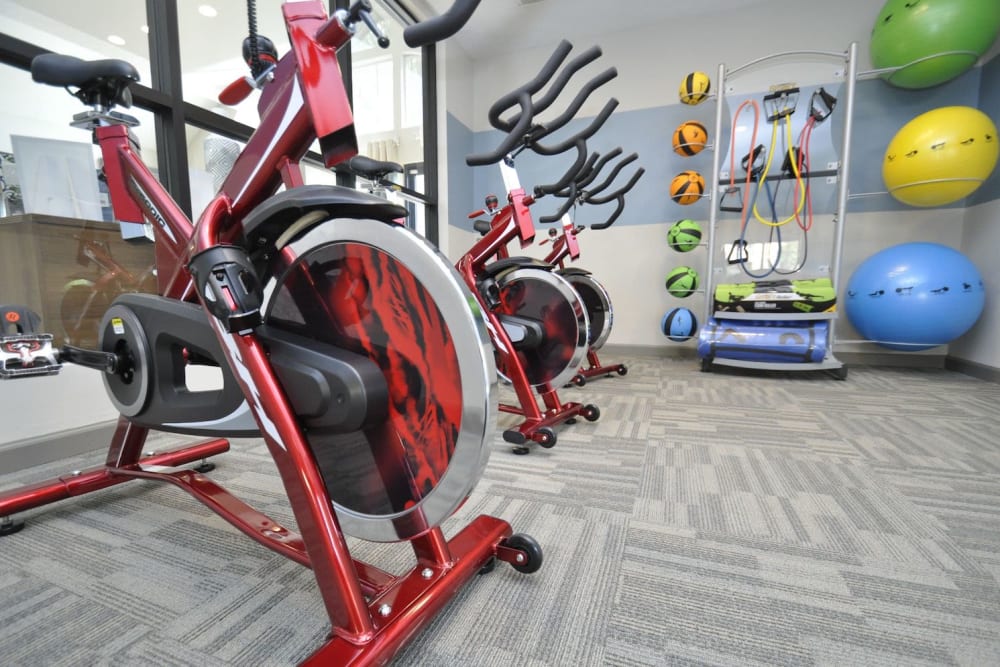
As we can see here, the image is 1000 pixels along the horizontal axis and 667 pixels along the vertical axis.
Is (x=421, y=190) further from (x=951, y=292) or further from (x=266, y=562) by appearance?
(x=951, y=292)

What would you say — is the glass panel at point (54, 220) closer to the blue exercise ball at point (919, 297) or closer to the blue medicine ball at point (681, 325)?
the blue medicine ball at point (681, 325)

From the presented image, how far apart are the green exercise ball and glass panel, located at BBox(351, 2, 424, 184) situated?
3.38 m

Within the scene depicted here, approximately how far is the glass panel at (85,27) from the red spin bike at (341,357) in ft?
3.63

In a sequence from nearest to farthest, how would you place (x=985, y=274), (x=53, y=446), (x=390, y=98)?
(x=53, y=446)
(x=985, y=274)
(x=390, y=98)

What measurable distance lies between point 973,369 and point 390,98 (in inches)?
185

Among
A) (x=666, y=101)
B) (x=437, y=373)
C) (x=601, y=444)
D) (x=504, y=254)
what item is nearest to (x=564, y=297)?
(x=504, y=254)

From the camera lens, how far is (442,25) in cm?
60

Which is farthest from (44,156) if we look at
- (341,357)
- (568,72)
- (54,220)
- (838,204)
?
(838,204)

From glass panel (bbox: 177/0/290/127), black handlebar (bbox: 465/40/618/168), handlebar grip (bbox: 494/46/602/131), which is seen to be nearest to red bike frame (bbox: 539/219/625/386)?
black handlebar (bbox: 465/40/618/168)

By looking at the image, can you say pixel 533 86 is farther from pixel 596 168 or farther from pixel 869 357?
pixel 869 357

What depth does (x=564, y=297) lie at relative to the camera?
75.6 inches

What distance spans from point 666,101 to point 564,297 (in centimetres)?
273

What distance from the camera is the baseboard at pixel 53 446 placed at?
133 cm

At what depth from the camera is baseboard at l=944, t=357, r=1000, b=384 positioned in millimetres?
2588
